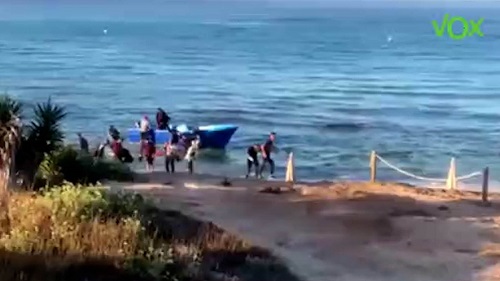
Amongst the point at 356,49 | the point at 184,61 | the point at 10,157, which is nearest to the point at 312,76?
the point at 184,61

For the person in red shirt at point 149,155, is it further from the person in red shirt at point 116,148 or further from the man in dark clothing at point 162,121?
the man in dark clothing at point 162,121

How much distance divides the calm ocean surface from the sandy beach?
8.69 m

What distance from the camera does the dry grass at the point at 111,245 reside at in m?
9.59

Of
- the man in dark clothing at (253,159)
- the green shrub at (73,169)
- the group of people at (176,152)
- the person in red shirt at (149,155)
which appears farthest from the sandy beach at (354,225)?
the man in dark clothing at (253,159)

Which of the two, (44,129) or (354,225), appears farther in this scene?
(354,225)

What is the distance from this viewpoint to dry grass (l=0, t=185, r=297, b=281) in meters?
9.59

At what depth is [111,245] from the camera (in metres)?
10.4

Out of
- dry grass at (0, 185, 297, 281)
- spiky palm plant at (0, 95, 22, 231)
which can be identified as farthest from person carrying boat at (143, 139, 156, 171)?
dry grass at (0, 185, 297, 281)

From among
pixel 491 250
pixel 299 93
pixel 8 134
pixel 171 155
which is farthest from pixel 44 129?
pixel 299 93

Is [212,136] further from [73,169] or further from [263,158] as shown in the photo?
[73,169]

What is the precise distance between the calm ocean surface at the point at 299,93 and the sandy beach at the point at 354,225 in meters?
8.69

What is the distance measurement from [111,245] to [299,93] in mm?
44784

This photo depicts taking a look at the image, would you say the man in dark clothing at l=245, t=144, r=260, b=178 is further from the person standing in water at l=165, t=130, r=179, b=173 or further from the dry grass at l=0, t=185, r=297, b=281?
the dry grass at l=0, t=185, r=297, b=281

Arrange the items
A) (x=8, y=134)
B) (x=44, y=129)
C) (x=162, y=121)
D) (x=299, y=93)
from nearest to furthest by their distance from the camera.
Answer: (x=8, y=134) < (x=44, y=129) < (x=162, y=121) < (x=299, y=93)
